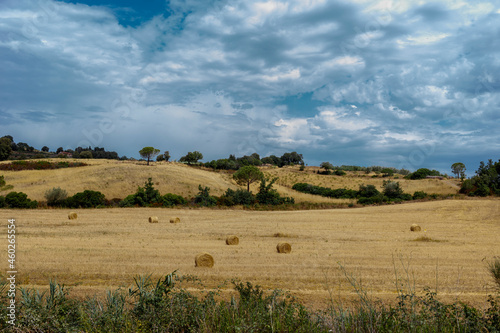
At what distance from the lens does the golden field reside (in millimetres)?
14539

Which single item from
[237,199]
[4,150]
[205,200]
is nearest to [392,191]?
[237,199]

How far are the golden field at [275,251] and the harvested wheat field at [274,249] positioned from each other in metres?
0.06

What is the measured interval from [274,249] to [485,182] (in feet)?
152

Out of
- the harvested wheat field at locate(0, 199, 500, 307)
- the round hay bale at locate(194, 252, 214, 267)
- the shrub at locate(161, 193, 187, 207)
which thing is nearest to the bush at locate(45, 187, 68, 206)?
the harvested wheat field at locate(0, 199, 500, 307)

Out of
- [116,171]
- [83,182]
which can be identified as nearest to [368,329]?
[83,182]

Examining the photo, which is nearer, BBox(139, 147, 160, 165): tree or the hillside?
the hillside

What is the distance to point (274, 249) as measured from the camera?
2236cm

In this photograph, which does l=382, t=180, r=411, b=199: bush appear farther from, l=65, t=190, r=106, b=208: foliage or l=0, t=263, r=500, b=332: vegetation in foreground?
l=0, t=263, r=500, b=332: vegetation in foreground

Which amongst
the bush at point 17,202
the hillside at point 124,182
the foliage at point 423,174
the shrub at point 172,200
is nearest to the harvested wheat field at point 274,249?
the bush at point 17,202

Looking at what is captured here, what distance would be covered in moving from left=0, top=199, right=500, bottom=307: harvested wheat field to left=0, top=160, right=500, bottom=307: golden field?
0.19 feet

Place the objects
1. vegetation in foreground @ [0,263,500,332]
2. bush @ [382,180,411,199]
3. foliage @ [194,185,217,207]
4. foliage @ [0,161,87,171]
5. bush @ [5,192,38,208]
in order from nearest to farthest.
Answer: vegetation in foreground @ [0,263,500,332], bush @ [5,192,38,208], foliage @ [194,185,217,207], bush @ [382,180,411,199], foliage @ [0,161,87,171]

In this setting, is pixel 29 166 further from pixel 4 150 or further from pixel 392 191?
pixel 392 191

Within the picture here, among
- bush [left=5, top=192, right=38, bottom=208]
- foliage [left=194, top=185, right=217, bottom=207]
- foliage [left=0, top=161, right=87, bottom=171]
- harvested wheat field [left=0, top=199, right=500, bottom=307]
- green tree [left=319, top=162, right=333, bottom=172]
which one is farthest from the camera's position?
green tree [left=319, top=162, right=333, bottom=172]

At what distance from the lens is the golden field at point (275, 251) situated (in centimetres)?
1454
